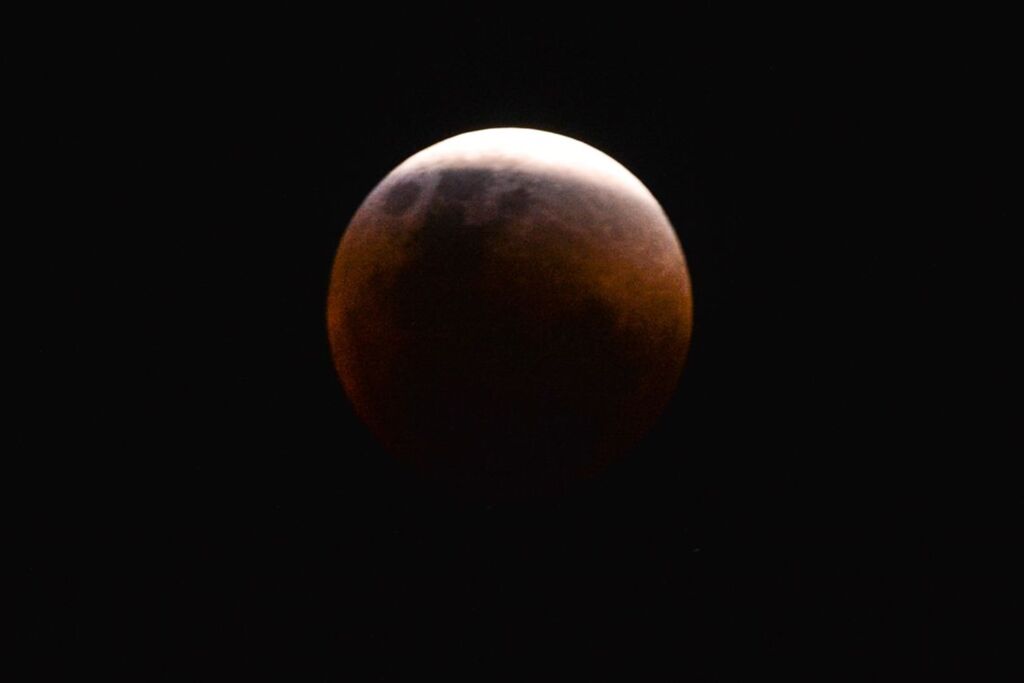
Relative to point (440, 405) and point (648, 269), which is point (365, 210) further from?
point (648, 269)

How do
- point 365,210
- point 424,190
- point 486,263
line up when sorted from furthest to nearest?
1. point 365,210
2. point 424,190
3. point 486,263

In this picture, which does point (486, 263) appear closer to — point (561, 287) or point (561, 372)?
point (561, 287)

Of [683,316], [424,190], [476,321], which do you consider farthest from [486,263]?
[683,316]

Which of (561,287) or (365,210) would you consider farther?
(365,210)

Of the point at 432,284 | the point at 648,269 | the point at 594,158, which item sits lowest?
the point at 432,284

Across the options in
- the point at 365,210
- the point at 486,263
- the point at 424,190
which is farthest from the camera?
the point at 365,210

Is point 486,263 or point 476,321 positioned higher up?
point 486,263
